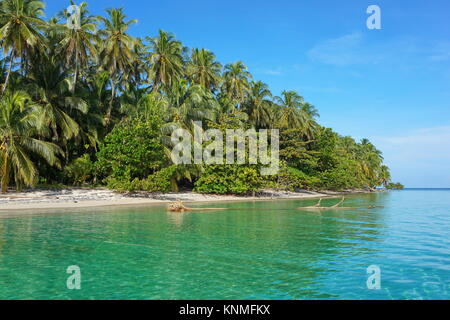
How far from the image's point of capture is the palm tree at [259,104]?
50156 mm

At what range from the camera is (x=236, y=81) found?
4712 cm

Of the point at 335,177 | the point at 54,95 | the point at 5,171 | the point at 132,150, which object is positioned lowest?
the point at 335,177

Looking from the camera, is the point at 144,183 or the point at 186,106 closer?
the point at 144,183

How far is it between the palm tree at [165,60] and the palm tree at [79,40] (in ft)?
23.4

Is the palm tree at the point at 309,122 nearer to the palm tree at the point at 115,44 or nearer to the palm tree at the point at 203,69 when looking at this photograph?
the palm tree at the point at 203,69

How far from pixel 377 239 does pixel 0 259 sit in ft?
37.9

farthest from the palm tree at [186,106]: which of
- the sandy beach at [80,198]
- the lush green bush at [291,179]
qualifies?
the lush green bush at [291,179]

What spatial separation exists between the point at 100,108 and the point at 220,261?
105 feet

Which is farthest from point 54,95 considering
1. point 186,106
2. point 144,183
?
point 186,106

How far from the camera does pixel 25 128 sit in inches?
964

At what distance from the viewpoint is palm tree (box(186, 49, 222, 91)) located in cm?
4334

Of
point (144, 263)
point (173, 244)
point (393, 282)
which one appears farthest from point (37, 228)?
point (393, 282)

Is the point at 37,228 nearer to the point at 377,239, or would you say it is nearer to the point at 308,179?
the point at 377,239

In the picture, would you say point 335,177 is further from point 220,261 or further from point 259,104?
point 220,261
